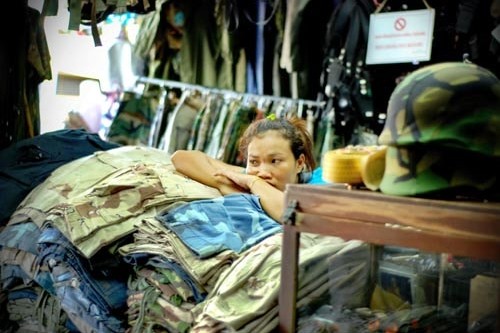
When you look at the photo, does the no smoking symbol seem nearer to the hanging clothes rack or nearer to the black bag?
the black bag

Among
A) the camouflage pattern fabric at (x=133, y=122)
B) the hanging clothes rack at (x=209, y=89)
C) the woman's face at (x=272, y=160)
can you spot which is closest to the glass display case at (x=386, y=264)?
the woman's face at (x=272, y=160)

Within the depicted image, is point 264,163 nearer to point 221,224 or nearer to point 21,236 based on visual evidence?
point 221,224

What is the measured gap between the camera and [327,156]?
1020 mm

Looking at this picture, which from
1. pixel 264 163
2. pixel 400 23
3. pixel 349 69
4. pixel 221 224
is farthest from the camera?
pixel 349 69

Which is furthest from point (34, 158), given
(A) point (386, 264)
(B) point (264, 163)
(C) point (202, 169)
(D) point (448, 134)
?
(D) point (448, 134)

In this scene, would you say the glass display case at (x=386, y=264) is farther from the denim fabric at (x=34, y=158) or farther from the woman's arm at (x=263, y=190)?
the denim fabric at (x=34, y=158)

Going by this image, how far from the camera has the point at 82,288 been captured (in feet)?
4.64

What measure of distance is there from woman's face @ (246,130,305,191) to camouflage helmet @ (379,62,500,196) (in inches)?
27.6

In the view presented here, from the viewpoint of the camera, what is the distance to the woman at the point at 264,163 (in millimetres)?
1570

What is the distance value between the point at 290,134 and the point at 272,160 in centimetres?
11

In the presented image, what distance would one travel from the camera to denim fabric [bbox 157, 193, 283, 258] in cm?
122

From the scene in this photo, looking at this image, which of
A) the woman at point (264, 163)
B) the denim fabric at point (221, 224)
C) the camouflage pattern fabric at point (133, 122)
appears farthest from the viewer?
the camouflage pattern fabric at point (133, 122)

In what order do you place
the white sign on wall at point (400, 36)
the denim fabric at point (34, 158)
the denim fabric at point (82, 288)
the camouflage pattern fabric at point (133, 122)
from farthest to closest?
the camouflage pattern fabric at point (133, 122), the white sign on wall at point (400, 36), the denim fabric at point (34, 158), the denim fabric at point (82, 288)

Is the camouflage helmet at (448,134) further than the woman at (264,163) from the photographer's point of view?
No
